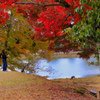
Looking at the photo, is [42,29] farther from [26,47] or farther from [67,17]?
[26,47]

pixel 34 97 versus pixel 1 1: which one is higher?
pixel 1 1

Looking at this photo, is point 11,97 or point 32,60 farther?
point 32,60

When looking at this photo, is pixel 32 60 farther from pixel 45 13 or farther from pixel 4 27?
pixel 45 13

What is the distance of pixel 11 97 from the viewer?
5406mm

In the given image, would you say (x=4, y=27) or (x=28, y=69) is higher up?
(x=4, y=27)

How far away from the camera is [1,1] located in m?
8.55

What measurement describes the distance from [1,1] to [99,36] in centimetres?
625

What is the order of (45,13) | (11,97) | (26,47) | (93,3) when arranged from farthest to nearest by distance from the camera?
(26,47) → (45,13) → (11,97) → (93,3)

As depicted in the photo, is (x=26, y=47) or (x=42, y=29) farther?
(x=26, y=47)

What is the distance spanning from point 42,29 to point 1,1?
297 centimetres

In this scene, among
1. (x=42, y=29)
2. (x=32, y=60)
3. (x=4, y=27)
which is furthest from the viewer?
(x=32, y=60)

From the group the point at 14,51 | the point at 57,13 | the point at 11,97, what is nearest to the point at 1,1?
the point at 57,13

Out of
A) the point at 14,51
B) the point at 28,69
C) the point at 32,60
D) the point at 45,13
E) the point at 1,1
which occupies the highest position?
the point at 1,1

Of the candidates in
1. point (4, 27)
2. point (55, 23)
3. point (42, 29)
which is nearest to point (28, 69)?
point (4, 27)
